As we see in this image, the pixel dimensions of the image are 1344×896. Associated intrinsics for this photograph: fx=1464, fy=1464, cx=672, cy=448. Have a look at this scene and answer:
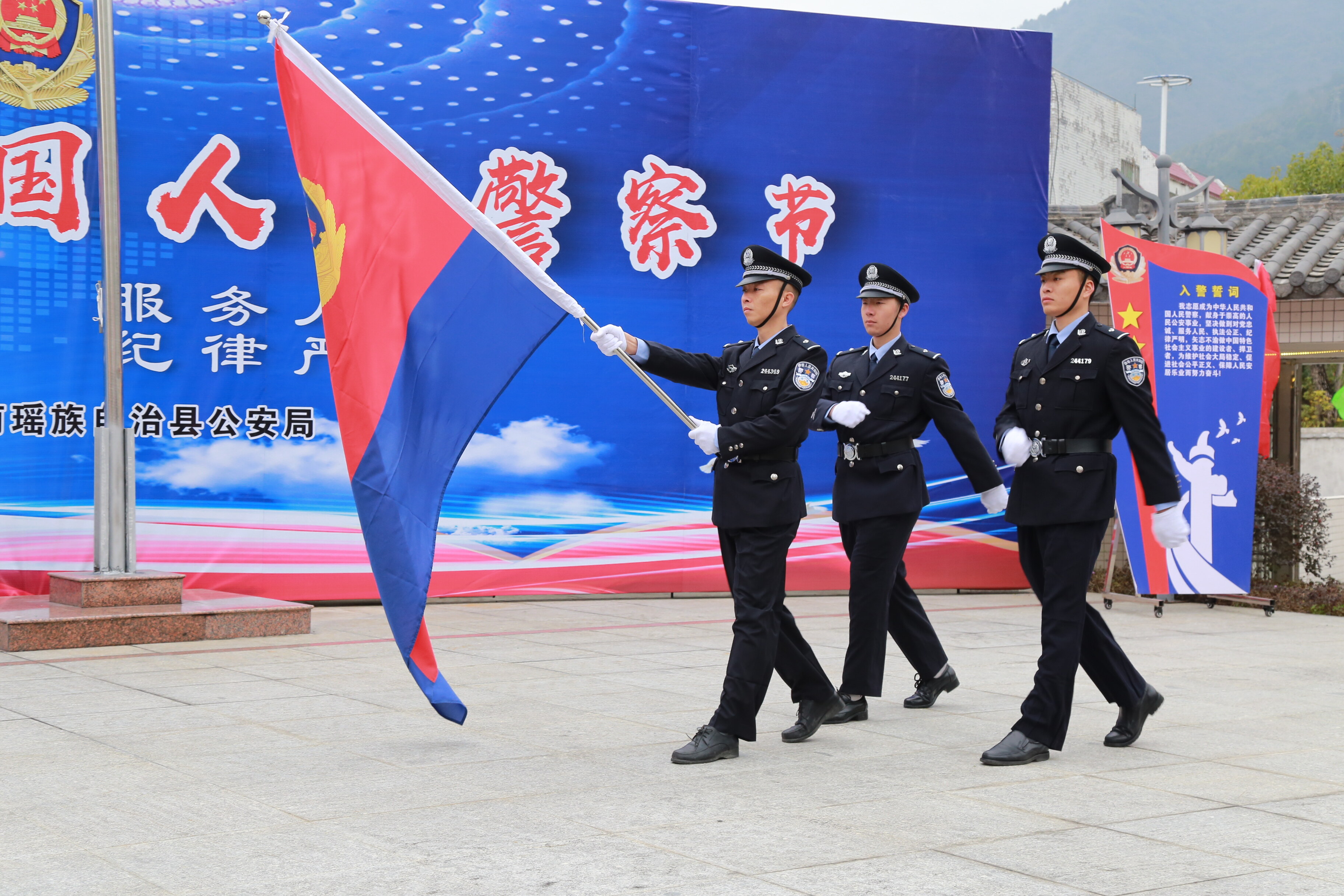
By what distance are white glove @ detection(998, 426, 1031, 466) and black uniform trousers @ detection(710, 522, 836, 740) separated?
31.3 inches

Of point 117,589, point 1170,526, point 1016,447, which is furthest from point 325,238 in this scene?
point 117,589

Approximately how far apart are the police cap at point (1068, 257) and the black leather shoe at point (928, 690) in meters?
1.77

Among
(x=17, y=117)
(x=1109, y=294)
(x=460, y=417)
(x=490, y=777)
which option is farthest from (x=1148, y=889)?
(x=17, y=117)

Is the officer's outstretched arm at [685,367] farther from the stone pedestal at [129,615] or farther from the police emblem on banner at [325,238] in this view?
the stone pedestal at [129,615]

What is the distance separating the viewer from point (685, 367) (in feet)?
16.8

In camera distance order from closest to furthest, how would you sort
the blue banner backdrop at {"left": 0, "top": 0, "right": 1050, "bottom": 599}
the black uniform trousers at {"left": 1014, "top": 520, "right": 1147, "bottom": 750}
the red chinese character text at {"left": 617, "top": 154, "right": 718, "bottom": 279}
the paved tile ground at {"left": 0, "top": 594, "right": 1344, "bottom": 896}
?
the paved tile ground at {"left": 0, "top": 594, "right": 1344, "bottom": 896}
the black uniform trousers at {"left": 1014, "top": 520, "right": 1147, "bottom": 750}
the blue banner backdrop at {"left": 0, "top": 0, "right": 1050, "bottom": 599}
the red chinese character text at {"left": 617, "top": 154, "right": 718, "bottom": 279}

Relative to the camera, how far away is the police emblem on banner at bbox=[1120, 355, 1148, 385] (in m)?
4.91

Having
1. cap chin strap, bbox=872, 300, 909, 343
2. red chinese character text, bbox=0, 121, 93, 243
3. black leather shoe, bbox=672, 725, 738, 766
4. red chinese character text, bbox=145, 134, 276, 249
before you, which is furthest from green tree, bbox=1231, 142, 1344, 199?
black leather shoe, bbox=672, 725, 738, 766

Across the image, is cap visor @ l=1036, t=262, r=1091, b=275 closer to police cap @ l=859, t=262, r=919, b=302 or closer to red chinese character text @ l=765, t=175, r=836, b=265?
police cap @ l=859, t=262, r=919, b=302

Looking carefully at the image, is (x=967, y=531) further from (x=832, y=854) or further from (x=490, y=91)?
(x=832, y=854)

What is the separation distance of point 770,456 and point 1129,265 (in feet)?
16.6

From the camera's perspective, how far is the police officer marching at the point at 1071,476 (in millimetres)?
4855

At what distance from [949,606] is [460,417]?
5.67 meters

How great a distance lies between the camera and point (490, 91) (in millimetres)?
9414
